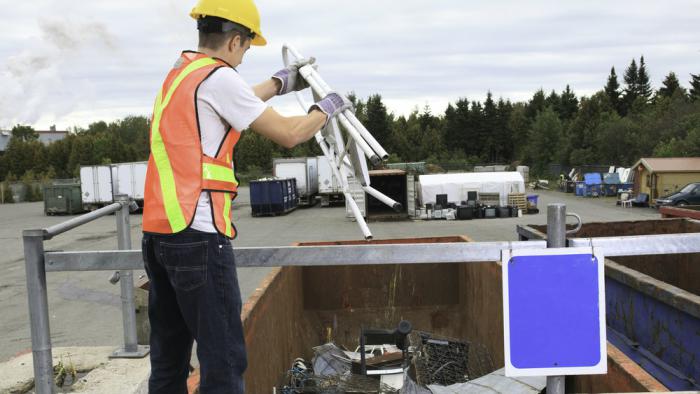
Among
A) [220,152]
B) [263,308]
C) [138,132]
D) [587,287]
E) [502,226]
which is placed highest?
[138,132]

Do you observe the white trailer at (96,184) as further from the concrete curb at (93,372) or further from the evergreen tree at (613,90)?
the evergreen tree at (613,90)

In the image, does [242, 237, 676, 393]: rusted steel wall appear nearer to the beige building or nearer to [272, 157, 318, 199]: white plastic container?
the beige building

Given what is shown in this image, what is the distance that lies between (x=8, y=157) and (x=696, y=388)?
247 ft

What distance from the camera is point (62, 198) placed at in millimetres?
33375

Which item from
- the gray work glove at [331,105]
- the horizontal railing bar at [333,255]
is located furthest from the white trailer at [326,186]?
the horizontal railing bar at [333,255]

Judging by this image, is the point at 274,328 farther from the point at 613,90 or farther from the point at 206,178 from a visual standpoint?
the point at 613,90

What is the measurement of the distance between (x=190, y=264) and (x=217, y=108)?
0.56 metres

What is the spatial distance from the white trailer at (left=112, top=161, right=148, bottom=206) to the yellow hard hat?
30.5m

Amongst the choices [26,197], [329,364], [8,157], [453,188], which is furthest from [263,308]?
[8,157]

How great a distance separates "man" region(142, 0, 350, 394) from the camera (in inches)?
81.8

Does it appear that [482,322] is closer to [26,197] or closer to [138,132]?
[26,197]

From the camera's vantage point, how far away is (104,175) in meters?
32.0

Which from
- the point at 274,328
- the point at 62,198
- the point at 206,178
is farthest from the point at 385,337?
the point at 62,198

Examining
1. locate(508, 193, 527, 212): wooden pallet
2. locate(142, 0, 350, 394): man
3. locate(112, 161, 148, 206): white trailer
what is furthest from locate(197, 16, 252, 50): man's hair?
locate(112, 161, 148, 206): white trailer
